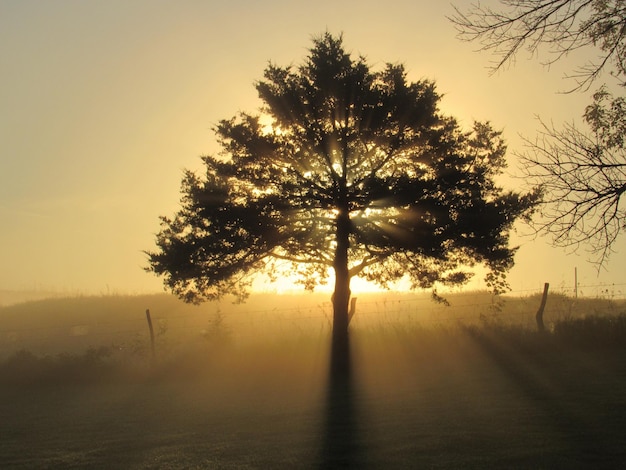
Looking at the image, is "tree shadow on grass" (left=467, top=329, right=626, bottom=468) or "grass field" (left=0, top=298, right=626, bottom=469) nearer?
"tree shadow on grass" (left=467, top=329, right=626, bottom=468)

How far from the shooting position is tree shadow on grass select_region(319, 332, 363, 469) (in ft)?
33.6

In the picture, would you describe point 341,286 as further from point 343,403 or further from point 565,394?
point 565,394

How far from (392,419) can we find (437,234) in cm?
978

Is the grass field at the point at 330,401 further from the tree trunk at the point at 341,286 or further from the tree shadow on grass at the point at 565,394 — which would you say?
the tree trunk at the point at 341,286

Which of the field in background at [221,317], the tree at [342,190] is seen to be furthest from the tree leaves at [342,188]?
the field in background at [221,317]

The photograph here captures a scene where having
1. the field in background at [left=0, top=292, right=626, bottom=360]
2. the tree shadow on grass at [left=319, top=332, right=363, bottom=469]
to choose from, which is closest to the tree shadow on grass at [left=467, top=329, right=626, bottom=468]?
the tree shadow on grass at [left=319, top=332, right=363, bottom=469]

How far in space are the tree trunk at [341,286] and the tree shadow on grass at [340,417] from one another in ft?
0.78

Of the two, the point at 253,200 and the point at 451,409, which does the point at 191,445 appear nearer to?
the point at 451,409

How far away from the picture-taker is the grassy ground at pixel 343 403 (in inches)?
410

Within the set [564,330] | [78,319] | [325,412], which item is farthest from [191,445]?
[78,319]

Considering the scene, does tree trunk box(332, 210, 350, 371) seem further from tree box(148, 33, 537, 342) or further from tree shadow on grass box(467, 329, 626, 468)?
tree shadow on grass box(467, 329, 626, 468)

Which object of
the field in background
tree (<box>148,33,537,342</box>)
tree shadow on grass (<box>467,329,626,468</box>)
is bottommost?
tree shadow on grass (<box>467,329,626,468</box>)

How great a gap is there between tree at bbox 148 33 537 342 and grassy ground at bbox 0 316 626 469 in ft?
9.47

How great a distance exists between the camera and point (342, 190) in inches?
880
